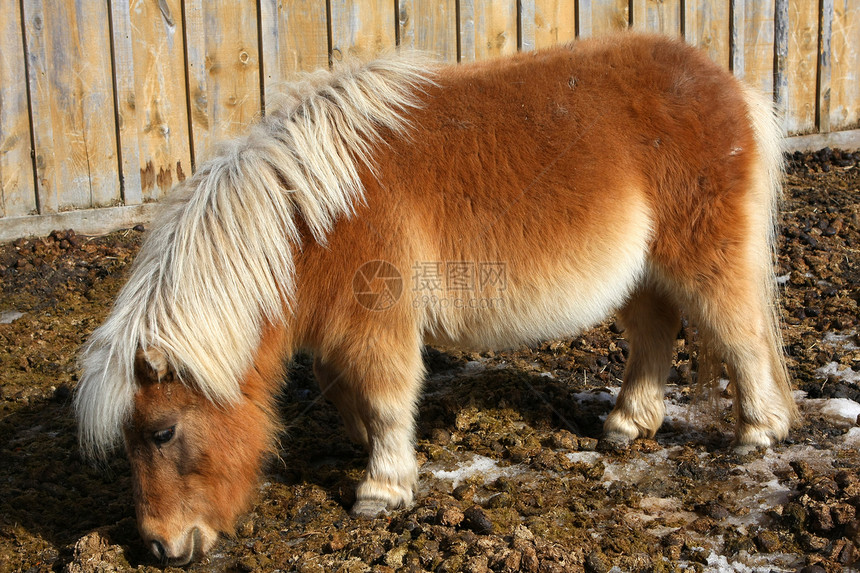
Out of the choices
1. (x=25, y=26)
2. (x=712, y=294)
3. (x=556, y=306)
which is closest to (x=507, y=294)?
(x=556, y=306)

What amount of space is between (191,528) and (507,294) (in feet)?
4.56

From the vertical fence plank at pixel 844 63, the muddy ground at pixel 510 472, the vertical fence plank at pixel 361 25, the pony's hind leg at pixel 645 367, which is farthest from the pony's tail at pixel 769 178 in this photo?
the vertical fence plank at pixel 844 63

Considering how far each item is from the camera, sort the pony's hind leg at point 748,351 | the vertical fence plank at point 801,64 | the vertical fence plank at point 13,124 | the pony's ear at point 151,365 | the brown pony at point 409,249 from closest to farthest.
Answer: the pony's ear at point 151,365, the brown pony at point 409,249, the pony's hind leg at point 748,351, the vertical fence plank at point 13,124, the vertical fence plank at point 801,64

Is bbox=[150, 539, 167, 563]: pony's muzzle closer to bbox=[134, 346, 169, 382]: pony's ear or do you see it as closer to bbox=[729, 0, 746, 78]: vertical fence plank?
bbox=[134, 346, 169, 382]: pony's ear

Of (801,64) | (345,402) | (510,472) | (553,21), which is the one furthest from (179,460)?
(801,64)

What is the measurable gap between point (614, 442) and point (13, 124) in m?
4.09

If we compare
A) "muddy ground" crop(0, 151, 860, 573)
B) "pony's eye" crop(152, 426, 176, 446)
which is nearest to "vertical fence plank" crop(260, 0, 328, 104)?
"muddy ground" crop(0, 151, 860, 573)

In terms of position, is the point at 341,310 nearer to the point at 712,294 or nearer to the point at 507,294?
the point at 507,294

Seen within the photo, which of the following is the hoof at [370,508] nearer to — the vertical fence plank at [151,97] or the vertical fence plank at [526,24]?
the vertical fence plank at [151,97]

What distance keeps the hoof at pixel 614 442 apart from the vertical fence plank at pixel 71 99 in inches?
141

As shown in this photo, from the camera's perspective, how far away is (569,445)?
129 inches

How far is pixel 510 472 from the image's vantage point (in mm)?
3111

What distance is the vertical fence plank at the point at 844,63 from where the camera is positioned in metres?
5.75

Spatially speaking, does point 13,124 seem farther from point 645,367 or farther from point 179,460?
point 645,367
